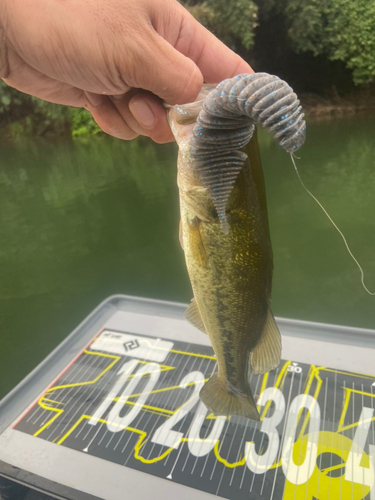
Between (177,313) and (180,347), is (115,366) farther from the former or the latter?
(177,313)

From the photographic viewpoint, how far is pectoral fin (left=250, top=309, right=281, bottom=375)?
1.08m

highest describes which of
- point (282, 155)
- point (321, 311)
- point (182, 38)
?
point (182, 38)

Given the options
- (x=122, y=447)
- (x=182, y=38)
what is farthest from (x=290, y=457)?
(x=182, y=38)

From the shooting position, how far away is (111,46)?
949mm

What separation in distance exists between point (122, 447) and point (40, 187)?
6464 mm

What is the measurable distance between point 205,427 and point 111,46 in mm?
1282

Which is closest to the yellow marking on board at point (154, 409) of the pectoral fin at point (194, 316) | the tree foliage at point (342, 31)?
the pectoral fin at point (194, 316)

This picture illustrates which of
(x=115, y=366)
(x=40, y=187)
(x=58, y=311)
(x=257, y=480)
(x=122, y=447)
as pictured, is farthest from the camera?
(x=40, y=187)

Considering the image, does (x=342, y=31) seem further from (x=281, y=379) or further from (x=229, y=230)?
(x=229, y=230)

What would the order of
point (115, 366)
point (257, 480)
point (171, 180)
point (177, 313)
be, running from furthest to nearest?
1. point (171, 180)
2. point (177, 313)
3. point (115, 366)
4. point (257, 480)

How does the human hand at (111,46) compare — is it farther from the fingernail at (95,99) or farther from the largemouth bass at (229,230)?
the fingernail at (95,99)

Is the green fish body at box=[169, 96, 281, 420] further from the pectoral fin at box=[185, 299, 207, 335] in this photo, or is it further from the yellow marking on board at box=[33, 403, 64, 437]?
the yellow marking on board at box=[33, 403, 64, 437]

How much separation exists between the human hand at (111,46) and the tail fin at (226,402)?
89 centimetres

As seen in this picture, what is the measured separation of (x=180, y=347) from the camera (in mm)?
1767
